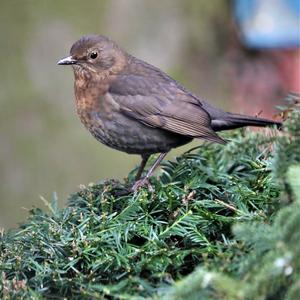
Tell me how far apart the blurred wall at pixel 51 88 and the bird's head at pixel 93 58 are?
2.06m

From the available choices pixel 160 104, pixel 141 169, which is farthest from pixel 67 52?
pixel 141 169

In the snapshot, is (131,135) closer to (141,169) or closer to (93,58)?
(141,169)

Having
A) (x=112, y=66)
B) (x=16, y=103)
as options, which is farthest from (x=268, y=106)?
(x=112, y=66)

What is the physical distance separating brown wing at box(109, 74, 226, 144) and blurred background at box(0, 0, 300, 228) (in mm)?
2265

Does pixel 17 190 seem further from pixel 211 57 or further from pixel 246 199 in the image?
pixel 246 199

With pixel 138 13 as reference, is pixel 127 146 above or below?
below

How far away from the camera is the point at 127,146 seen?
13.3ft

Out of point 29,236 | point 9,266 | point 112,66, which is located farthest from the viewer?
point 112,66

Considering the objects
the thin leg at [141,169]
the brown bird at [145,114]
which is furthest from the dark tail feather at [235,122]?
the thin leg at [141,169]

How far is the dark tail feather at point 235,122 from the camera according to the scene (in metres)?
3.63

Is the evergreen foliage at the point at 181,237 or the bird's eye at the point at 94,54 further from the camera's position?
the bird's eye at the point at 94,54

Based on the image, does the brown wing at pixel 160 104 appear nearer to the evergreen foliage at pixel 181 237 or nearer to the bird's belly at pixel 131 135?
the bird's belly at pixel 131 135

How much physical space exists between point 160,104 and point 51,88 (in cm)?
251

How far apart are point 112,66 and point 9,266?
7.16 ft
